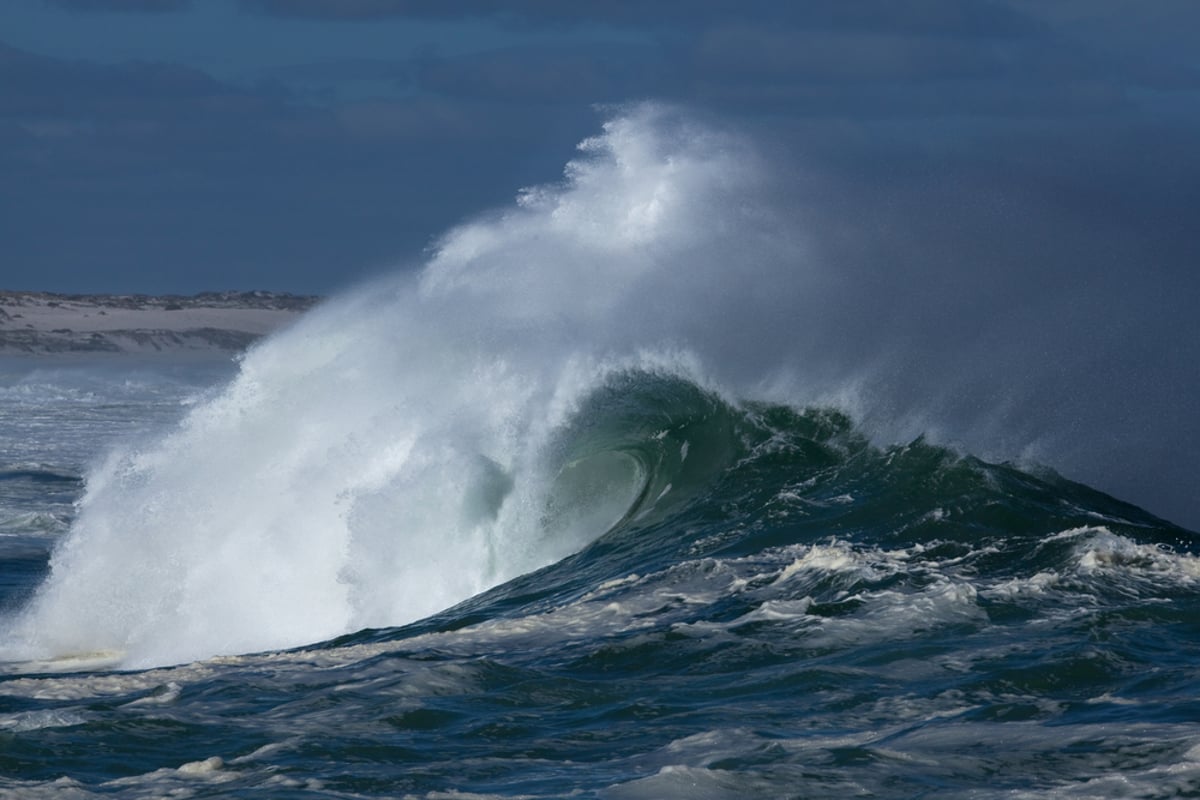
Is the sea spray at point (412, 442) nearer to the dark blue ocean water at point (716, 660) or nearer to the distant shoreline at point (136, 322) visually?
the dark blue ocean water at point (716, 660)

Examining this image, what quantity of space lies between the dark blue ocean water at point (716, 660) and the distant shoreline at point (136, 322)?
84969 millimetres

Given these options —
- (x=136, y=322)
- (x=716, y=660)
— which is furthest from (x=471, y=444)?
(x=136, y=322)

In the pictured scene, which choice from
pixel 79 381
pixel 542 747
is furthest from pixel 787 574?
pixel 79 381

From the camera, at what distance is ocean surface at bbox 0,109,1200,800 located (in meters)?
7.54

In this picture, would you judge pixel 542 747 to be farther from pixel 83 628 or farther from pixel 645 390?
pixel 645 390

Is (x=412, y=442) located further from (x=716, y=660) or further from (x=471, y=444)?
(x=716, y=660)

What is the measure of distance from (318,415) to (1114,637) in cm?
863

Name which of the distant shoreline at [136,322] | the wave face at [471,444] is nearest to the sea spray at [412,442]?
the wave face at [471,444]

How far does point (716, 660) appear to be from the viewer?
9391 mm

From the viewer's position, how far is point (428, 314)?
16.9m

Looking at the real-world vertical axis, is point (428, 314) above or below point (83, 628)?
above

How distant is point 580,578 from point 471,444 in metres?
2.78

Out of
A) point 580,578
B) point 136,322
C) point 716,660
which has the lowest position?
point 716,660

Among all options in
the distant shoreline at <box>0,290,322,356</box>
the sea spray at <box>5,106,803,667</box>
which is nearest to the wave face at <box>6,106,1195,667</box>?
the sea spray at <box>5,106,803,667</box>
